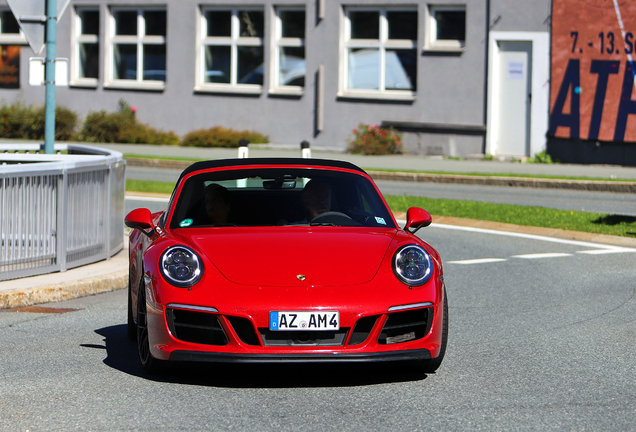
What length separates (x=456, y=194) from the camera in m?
17.9

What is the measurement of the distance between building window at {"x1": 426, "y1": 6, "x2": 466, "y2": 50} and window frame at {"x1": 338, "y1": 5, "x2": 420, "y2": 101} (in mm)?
429

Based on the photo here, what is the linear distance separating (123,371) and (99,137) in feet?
75.6

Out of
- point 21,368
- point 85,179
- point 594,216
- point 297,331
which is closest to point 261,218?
point 297,331

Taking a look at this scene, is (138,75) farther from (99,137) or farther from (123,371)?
(123,371)

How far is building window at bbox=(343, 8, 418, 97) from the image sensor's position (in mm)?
26188

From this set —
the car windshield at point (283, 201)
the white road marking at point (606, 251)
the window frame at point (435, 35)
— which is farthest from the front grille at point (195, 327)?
the window frame at point (435, 35)

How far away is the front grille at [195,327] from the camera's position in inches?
207

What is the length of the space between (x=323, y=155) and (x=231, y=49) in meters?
5.65

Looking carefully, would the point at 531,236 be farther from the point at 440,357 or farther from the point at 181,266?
the point at 181,266

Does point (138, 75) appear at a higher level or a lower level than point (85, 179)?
higher

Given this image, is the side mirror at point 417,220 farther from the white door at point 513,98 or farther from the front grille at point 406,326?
the white door at point 513,98

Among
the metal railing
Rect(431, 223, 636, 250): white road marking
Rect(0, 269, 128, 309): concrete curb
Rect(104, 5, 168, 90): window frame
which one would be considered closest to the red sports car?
Rect(0, 269, 128, 309): concrete curb

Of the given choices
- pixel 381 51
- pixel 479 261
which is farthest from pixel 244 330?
pixel 381 51

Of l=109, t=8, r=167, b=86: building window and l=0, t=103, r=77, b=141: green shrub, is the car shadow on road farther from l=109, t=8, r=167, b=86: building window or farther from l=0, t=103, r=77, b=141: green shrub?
l=109, t=8, r=167, b=86: building window
